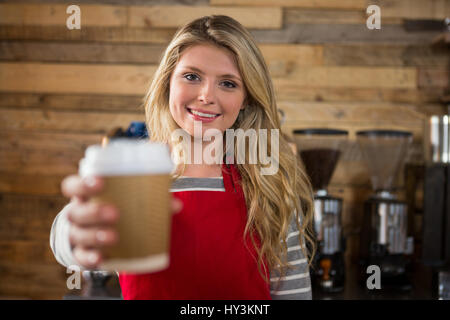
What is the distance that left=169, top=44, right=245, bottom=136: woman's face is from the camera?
931 millimetres

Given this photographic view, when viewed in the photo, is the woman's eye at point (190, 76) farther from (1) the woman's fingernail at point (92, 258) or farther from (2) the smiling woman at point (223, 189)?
(1) the woman's fingernail at point (92, 258)

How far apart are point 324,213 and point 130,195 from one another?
135cm

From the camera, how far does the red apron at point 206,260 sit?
957mm

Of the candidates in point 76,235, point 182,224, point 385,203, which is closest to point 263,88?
point 182,224

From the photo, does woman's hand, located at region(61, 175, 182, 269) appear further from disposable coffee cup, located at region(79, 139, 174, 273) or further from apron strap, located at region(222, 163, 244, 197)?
apron strap, located at region(222, 163, 244, 197)

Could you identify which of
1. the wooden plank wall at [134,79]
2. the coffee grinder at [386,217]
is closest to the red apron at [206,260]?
the coffee grinder at [386,217]

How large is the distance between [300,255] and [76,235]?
2.24 feet

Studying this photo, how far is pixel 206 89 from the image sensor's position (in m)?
0.92

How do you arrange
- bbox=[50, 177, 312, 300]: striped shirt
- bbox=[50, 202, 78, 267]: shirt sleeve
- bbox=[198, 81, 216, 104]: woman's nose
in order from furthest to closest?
bbox=[50, 177, 312, 300]: striped shirt
bbox=[198, 81, 216, 104]: woman's nose
bbox=[50, 202, 78, 267]: shirt sleeve

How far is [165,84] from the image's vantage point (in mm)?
1076

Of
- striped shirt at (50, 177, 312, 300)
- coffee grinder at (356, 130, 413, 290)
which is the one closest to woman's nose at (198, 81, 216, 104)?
striped shirt at (50, 177, 312, 300)

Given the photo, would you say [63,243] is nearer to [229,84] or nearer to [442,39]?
[229,84]

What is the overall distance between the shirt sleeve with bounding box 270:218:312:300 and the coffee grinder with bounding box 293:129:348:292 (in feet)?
2.07
